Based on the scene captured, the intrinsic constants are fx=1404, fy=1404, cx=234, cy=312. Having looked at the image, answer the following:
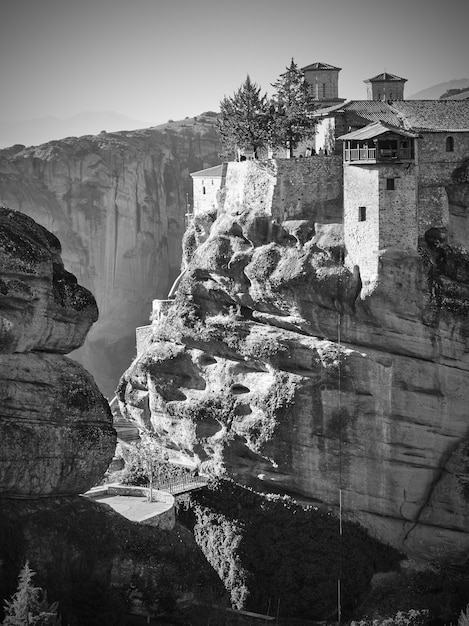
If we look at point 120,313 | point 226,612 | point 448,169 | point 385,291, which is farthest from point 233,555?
point 120,313

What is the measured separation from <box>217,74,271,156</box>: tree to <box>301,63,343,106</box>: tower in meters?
6.00

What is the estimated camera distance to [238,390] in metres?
61.2

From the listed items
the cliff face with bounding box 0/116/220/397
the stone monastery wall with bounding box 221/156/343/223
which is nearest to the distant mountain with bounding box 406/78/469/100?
the cliff face with bounding box 0/116/220/397

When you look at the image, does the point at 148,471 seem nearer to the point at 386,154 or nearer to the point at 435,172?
the point at 386,154

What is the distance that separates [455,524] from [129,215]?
4363 centimetres

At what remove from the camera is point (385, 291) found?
57.6m

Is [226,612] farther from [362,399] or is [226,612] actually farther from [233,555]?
[362,399]

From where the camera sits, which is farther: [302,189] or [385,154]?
[302,189]

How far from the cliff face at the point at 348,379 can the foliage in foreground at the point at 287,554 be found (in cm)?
90

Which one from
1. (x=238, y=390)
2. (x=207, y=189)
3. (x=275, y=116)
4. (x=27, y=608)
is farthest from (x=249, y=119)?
(x=27, y=608)

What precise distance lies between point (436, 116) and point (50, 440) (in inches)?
939

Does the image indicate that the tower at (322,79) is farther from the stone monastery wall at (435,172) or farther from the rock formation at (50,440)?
the rock formation at (50,440)

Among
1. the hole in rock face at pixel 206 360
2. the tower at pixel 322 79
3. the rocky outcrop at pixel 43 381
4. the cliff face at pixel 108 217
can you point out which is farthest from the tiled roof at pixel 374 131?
the cliff face at pixel 108 217

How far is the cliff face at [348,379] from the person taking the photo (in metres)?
58.1
